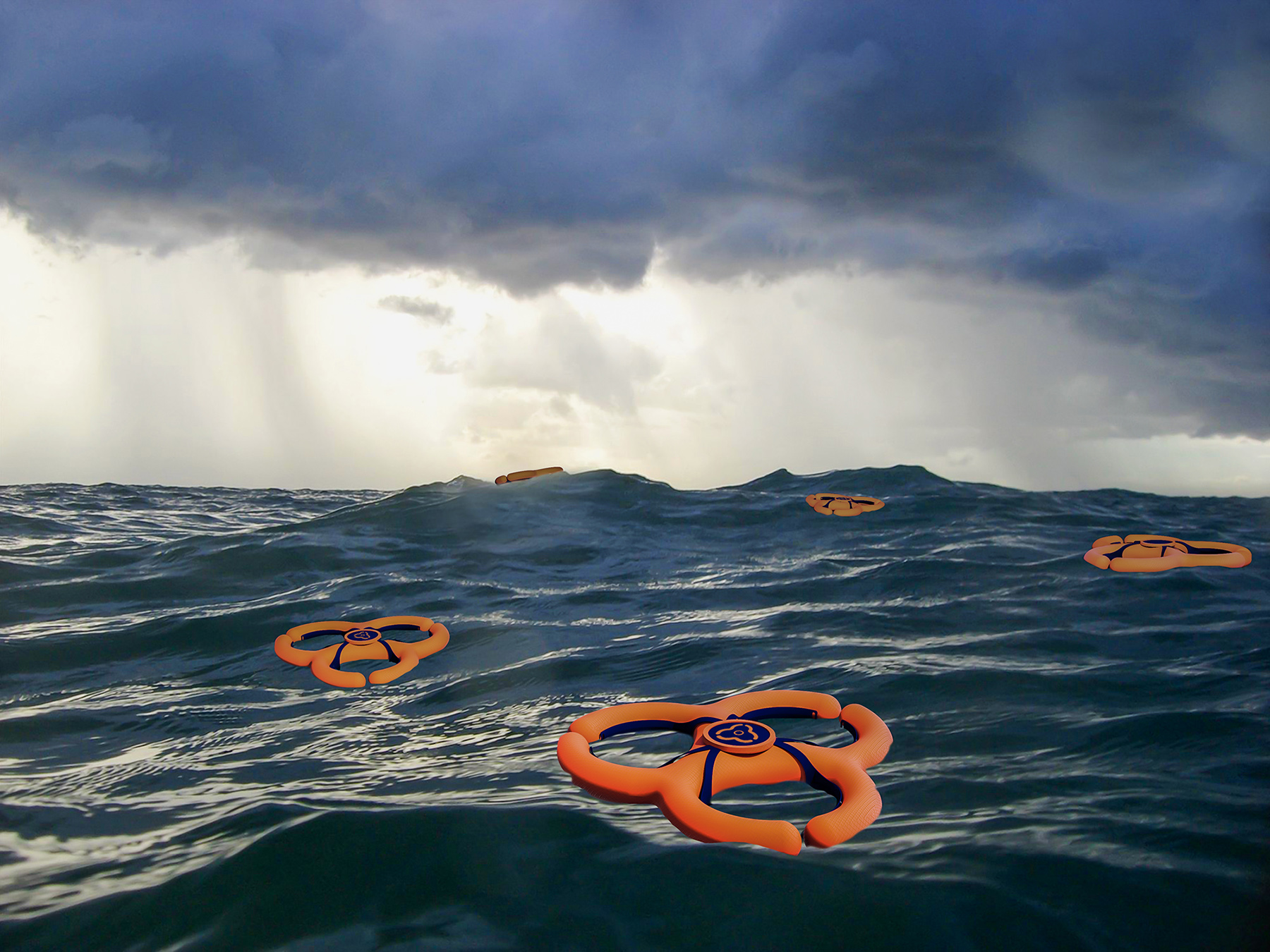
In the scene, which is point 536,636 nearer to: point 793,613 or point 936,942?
point 793,613

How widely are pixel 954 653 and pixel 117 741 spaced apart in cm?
509

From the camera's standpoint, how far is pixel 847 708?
3875 millimetres

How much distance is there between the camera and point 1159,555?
814 centimetres

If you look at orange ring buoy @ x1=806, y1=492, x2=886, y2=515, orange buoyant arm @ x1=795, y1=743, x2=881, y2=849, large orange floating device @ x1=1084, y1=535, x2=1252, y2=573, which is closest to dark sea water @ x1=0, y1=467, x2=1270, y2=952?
orange buoyant arm @ x1=795, y1=743, x2=881, y2=849

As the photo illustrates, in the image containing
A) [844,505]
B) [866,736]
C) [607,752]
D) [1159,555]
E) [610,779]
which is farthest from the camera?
[844,505]

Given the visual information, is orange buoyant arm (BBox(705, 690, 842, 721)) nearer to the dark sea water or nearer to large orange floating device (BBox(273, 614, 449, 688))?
the dark sea water

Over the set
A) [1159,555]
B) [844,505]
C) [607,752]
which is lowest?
[607,752]

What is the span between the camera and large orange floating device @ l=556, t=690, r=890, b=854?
2.65m

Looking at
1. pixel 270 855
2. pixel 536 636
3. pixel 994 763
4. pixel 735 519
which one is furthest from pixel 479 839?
pixel 735 519

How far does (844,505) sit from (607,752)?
9.76 meters

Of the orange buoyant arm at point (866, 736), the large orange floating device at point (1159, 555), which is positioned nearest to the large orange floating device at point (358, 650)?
the orange buoyant arm at point (866, 736)

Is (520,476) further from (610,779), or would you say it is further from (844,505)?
(610,779)

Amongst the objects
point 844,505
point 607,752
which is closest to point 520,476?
point 844,505

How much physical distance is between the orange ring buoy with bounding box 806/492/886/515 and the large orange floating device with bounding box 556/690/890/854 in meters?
9.25
